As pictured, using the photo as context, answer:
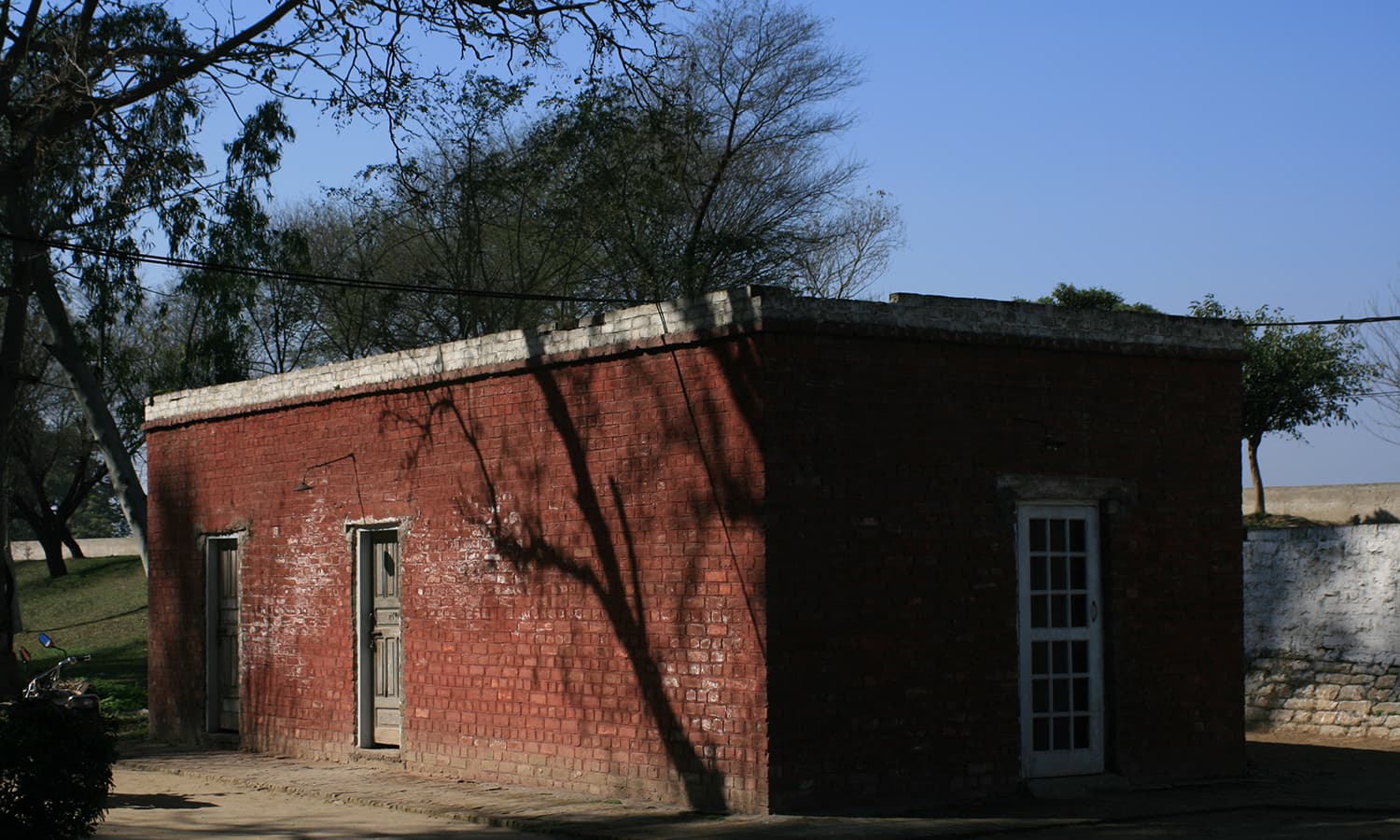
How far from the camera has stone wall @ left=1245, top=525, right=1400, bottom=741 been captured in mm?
15406

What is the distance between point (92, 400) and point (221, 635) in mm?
9947

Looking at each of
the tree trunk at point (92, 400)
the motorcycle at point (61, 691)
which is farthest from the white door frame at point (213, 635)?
the tree trunk at point (92, 400)

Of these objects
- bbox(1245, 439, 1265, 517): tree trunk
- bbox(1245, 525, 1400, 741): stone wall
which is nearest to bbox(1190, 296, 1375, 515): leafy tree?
bbox(1245, 439, 1265, 517): tree trunk

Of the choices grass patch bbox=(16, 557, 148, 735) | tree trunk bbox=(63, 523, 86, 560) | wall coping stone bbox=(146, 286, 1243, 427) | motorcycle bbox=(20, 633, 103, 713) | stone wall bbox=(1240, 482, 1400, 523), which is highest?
wall coping stone bbox=(146, 286, 1243, 427)

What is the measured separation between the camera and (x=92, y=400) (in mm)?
24859

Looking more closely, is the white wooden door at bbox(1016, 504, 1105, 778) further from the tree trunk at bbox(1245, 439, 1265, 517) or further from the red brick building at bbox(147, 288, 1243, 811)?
the tree trunk at bbox(1245, 439, 1265, 517)

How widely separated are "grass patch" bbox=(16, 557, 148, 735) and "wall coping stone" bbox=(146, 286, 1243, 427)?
11160mm

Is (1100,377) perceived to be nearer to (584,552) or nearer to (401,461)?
(584,552)

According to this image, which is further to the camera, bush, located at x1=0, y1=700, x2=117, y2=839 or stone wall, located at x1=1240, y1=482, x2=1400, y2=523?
stone wall, located at x1=1240, y1=482, x2=1400, y2=523

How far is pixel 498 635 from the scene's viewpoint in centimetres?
1269

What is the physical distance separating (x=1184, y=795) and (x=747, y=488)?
426cm

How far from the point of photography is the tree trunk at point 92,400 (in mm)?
23844

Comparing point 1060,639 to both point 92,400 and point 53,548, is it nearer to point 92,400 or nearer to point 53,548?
point 92,400

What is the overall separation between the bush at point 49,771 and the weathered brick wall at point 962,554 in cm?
425
